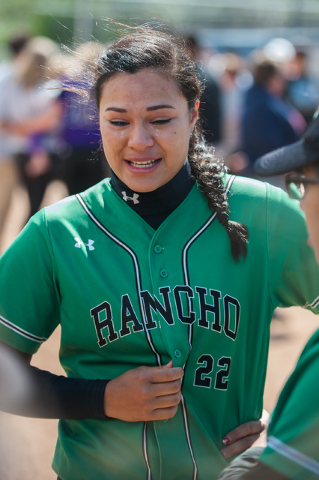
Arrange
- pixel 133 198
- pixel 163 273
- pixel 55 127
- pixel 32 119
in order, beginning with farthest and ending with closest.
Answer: pixel 55 127, pixel 32 119, pixel 133 198, pixel 163 273

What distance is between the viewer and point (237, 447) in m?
1.66

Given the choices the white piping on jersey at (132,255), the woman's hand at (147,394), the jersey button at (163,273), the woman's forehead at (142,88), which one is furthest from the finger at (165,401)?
the woman's forehead at (142,88)

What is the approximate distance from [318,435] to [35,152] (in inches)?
188

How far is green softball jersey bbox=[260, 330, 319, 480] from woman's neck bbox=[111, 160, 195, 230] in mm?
775

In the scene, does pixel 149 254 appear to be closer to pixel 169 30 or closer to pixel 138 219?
pixel 138 219

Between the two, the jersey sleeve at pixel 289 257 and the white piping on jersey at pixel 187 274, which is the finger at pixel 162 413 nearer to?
the white piping on jersey at pixel 187 274

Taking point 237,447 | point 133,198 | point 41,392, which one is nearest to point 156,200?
point 133,198

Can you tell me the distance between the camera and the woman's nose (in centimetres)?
165

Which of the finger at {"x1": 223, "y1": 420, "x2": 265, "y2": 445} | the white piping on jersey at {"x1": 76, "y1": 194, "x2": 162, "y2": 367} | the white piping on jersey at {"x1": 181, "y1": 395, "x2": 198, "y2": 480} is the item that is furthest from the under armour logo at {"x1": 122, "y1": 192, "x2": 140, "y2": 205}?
the finger at {"x1": 223, "y1": 420, "x2": 265, "y2": 445}

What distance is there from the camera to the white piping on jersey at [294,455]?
1085mm

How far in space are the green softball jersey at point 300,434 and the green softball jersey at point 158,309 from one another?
51 cm

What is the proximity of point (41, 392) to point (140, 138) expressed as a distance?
0.82m

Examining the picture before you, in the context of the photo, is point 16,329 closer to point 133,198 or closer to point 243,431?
point 133,198

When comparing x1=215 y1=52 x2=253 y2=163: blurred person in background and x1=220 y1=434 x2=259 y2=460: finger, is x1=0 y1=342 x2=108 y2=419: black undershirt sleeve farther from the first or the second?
x1=215 y1=52 x2=253 y2=163: blurred person in background
